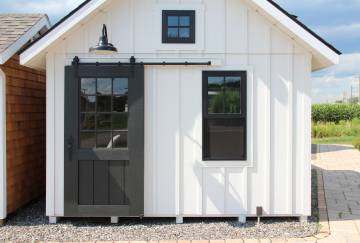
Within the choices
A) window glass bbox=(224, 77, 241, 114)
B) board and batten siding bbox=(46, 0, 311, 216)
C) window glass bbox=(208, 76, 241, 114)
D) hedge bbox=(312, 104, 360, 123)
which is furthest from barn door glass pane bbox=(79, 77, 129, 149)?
hedge bbox=(312, 104, 360, 123)

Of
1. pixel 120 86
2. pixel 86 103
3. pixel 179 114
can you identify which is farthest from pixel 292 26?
pixel 86 103

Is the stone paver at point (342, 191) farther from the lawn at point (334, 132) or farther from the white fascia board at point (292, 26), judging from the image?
the lawn at point (334, 132)

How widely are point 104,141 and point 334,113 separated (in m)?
24.0

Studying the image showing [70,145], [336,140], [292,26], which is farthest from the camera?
[336,140]

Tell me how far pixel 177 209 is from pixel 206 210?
0.45m

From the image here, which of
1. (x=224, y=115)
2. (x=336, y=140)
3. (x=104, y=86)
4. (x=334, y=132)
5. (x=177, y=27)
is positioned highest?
(x=177, y=27)

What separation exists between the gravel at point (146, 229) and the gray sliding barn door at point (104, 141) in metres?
0.24

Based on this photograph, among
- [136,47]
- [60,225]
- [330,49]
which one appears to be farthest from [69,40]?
[330,49]

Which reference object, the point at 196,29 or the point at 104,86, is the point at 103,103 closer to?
the point at 104,86

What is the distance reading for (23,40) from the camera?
6512 millimetres

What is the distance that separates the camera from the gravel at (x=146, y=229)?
5.60 metres

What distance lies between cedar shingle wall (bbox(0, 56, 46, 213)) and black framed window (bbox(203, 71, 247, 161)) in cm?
310

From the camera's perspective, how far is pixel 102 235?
18.6ft

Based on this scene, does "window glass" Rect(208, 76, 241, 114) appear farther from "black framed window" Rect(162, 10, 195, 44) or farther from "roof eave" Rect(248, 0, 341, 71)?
"roof eave" Rect(248, 0, 341, 71)
